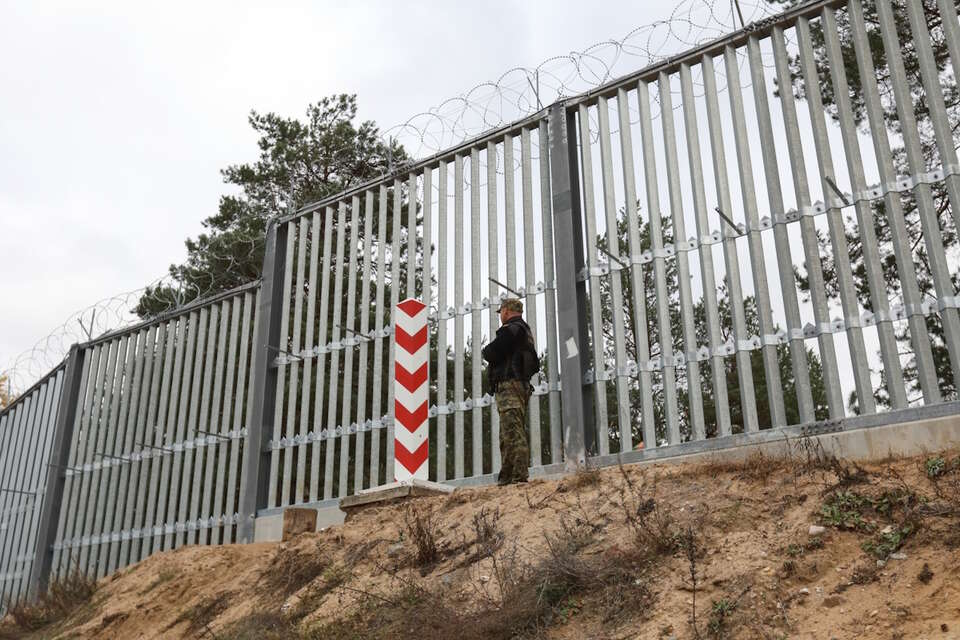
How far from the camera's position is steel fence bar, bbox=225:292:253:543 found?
11266mm

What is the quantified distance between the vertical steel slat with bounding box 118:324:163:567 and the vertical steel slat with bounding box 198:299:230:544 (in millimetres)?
1029

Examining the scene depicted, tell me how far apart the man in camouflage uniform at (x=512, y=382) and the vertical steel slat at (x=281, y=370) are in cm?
353

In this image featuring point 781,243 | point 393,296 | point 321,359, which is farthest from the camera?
point 321,359

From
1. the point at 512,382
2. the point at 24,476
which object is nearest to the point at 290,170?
the point at 24,476

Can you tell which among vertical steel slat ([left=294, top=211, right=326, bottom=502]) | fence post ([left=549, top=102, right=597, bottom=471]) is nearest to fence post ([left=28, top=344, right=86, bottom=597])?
vertical steel slat ([left=294, top=211, right=326, bottom=502])

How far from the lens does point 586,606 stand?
16.9 ft

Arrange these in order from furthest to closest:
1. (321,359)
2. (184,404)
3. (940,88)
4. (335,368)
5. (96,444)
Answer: (96,444), (184,404), (321,359), (335,368), (940,88)

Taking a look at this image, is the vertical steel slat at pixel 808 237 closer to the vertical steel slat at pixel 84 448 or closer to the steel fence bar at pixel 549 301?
the steel fence bar at pixel 549 301

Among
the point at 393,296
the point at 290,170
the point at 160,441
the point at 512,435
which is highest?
the point at 290,170

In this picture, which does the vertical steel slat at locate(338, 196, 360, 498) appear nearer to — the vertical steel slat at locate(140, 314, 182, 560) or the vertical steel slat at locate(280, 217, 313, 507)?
the vertical steel slat at locate(280, 217, 313, 507)

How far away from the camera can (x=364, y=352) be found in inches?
410

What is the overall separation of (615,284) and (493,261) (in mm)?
1440

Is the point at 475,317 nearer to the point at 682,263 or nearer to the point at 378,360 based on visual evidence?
the point at 378,360

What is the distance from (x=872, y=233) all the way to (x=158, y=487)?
9.07 m
